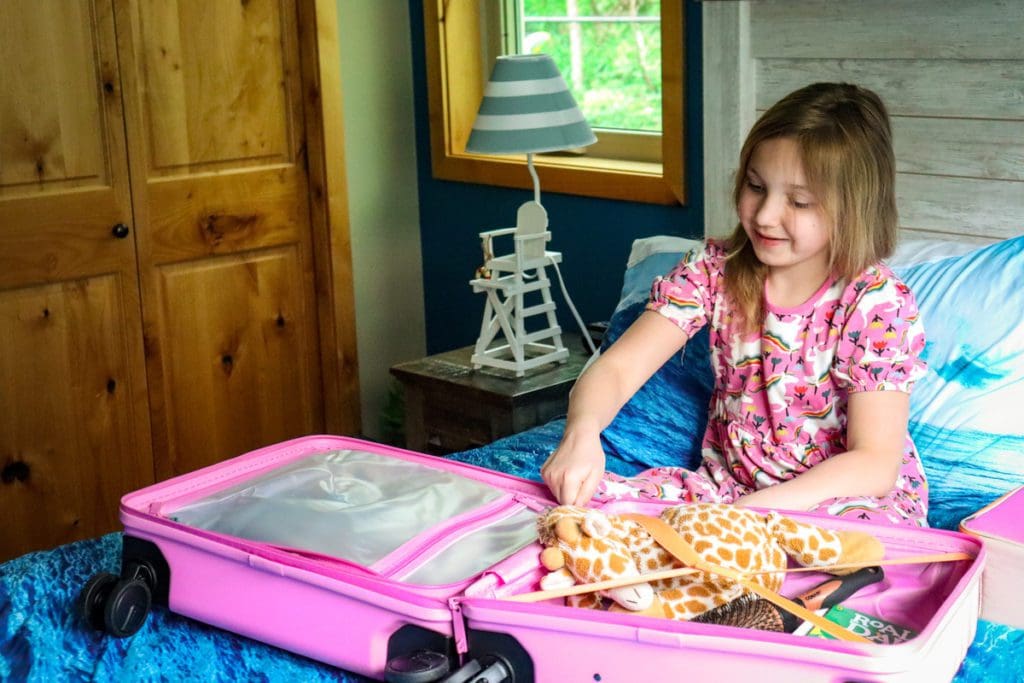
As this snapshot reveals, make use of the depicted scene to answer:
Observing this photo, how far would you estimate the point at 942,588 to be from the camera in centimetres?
128

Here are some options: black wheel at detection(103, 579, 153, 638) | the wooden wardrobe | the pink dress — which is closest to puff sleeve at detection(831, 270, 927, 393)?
the pink dress

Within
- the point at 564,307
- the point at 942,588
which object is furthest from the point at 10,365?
the point at 942,588

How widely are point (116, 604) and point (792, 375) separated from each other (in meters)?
0.89

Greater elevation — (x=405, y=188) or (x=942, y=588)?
(x=405, y=188)

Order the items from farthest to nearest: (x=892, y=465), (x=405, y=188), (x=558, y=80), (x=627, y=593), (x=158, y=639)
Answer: (x=405, y=188) → (x=558, y=80) → (x=892, y=465) → (x=158, y=639) → (x=627, y=593)

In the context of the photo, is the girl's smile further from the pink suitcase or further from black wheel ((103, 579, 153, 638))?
black wheel ((103, 579, 153, 638))

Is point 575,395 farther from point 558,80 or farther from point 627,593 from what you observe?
point 558,80

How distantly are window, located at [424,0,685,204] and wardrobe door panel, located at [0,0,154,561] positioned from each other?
2.71 ft

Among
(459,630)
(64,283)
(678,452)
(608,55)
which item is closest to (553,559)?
(459,630)

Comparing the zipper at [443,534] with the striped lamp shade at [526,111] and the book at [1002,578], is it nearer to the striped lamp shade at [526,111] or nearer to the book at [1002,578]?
the book at [1002,578]

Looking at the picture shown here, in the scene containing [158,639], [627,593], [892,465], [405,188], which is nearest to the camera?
[627,593]

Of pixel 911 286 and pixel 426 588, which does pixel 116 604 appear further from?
pixel 911 286

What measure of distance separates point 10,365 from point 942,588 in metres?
2.07

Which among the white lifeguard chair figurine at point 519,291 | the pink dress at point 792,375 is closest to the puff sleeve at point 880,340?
the pink dress at point 792,375
